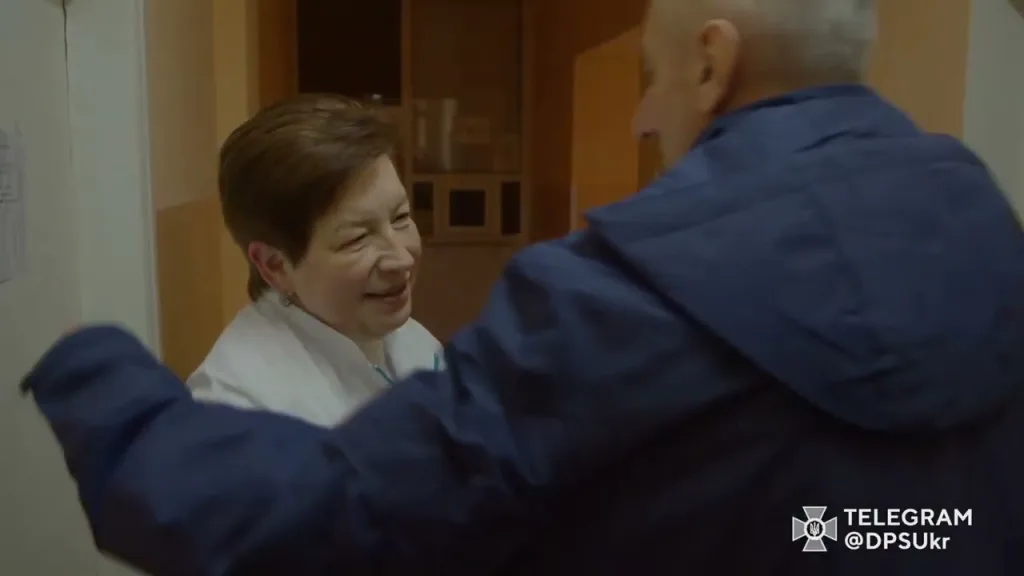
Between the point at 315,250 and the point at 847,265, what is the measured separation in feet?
2.14

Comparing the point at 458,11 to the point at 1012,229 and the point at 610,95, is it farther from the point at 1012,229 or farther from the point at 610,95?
the point at 1012,229

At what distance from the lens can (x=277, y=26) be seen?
2.77 metres

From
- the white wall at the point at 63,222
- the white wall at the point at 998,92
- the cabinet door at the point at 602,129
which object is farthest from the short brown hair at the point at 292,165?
the cabinet door at the point at 602,129

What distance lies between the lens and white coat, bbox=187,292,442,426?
976 mm

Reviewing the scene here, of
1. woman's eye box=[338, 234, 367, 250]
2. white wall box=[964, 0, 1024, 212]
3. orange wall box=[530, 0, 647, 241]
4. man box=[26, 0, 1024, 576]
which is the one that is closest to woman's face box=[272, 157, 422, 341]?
woman's eye box=[338, 234, 367, 250]

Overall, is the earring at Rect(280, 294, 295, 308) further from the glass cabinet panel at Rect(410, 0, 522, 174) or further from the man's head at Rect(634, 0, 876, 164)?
the glass cabinet panel at Rect(410, 0, 522, 174)

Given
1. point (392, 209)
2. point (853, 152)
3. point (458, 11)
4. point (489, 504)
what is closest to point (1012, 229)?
point (853, 152)

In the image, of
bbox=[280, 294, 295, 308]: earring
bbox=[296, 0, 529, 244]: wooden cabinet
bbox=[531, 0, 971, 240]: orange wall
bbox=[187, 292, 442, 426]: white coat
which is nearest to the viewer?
bbox=[187, 292, 442, 426]: white coat

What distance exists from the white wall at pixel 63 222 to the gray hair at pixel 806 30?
0.84 metres

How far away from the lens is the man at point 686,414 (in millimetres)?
532

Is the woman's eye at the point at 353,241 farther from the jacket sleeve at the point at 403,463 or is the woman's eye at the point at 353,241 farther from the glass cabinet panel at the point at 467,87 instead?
the glass cabinet panel at the point at 467,87

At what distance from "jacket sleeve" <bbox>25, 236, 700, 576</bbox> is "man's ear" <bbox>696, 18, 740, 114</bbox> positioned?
0.18m

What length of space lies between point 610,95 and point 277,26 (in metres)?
1.08

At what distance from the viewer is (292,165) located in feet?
3.35
